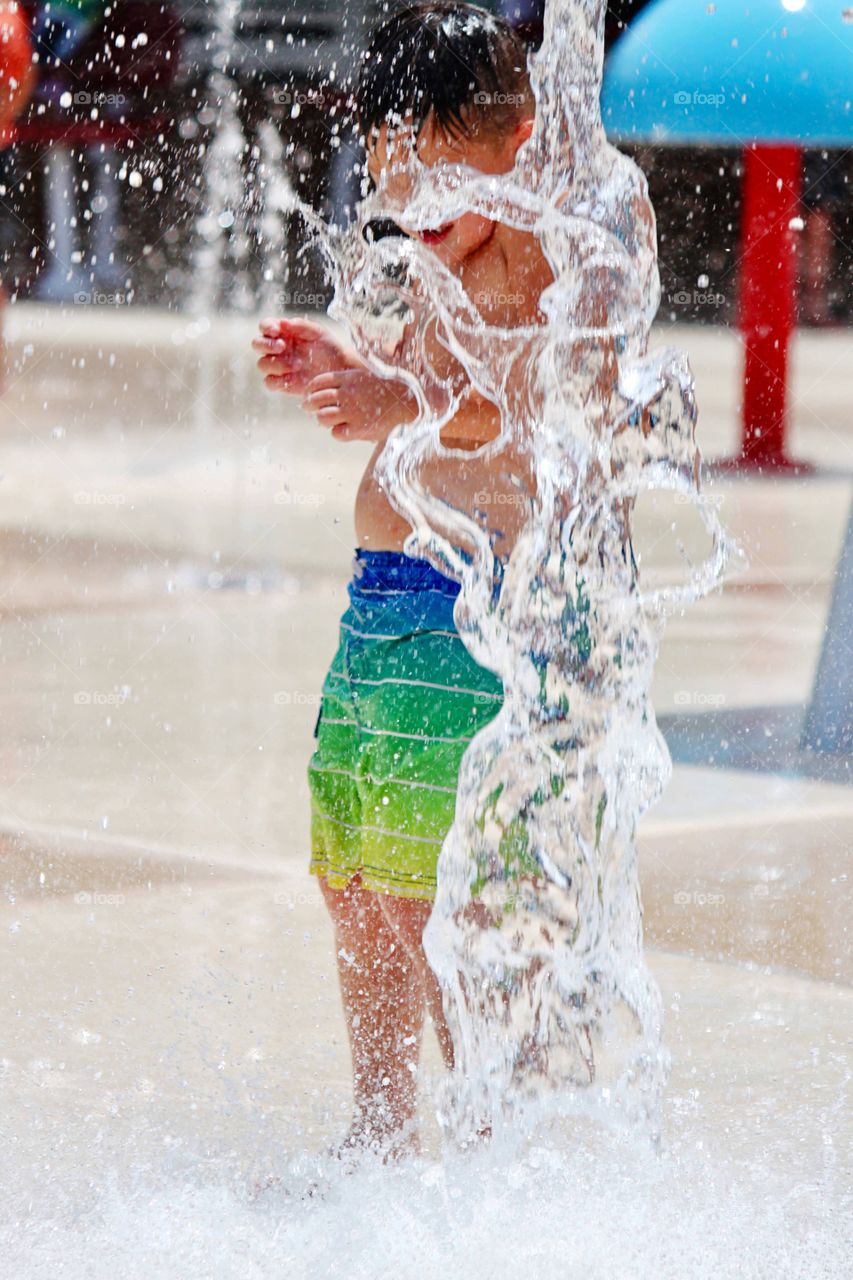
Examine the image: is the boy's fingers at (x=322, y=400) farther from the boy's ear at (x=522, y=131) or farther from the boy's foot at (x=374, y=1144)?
the boy's foot at (x=374, y=1144)

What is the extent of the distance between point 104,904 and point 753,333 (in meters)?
5.86

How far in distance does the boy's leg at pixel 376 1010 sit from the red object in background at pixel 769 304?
17.8ft

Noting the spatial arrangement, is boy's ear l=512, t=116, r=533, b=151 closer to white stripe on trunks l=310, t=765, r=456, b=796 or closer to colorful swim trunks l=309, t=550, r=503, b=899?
colorful swim trunks l=309, t=550, r=503, b=899

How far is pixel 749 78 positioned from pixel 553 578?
2.20 m

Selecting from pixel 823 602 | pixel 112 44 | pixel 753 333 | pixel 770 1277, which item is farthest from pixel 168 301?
pixel 770 1277

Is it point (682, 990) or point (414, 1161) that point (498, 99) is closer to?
point (414, 1161)

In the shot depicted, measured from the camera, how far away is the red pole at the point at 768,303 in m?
7.50

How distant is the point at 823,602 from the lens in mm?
5219

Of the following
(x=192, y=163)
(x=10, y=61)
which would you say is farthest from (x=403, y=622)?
(x=192, y=163)

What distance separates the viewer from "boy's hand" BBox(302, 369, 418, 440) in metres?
1.83

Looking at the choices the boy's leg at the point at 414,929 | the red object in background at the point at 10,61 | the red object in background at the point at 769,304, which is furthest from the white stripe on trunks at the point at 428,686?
the red object in background at the point at 769,304

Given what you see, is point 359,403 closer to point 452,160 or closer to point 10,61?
point 452,160

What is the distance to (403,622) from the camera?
5.85 feet

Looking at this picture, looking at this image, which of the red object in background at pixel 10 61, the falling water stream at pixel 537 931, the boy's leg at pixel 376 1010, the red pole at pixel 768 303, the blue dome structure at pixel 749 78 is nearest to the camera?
the falling water stream at pixel 537 931
